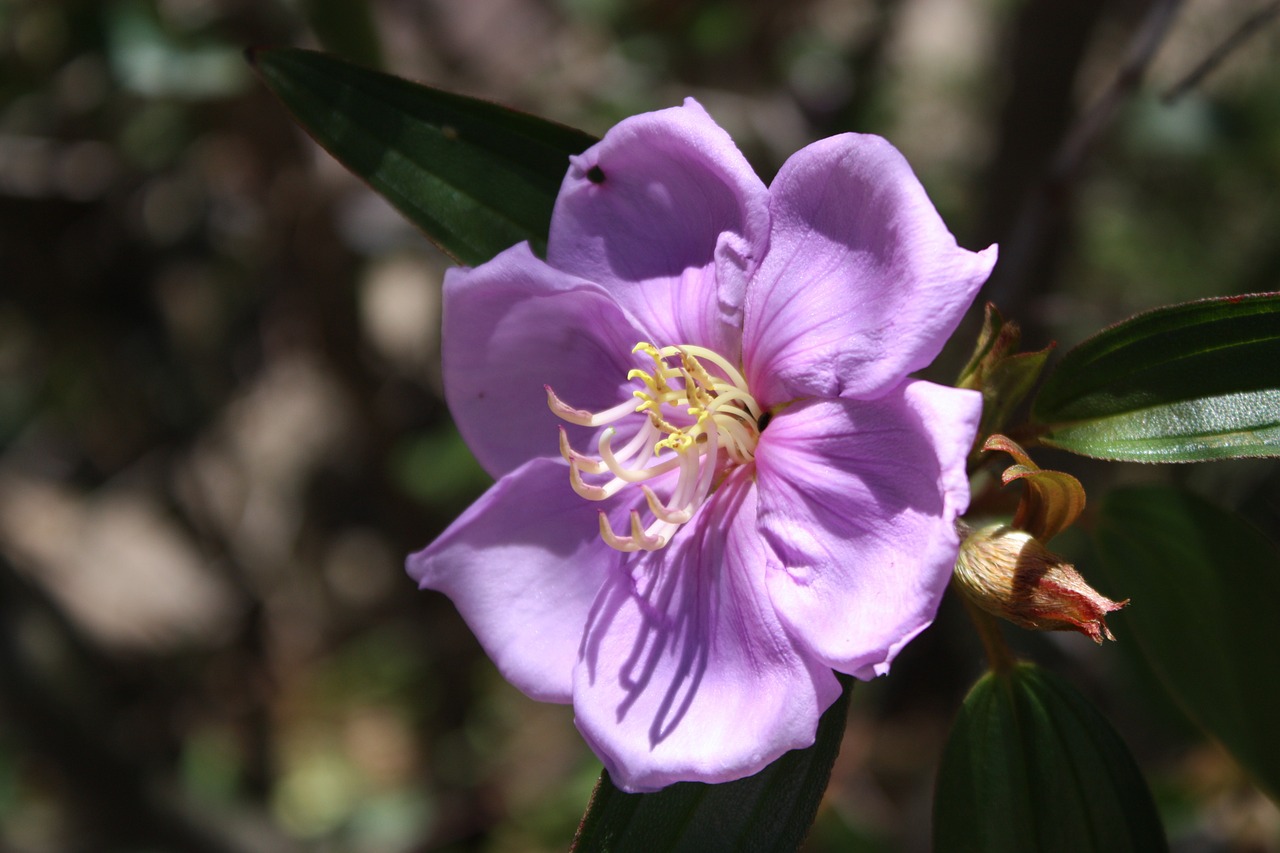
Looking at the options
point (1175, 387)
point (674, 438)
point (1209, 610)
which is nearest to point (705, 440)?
point (674, 438)

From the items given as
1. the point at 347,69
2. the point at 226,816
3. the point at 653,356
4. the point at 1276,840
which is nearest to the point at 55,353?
the point at 226,816

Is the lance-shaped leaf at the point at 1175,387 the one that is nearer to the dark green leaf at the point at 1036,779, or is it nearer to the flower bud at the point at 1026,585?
the flower bud at the point at 1026,585

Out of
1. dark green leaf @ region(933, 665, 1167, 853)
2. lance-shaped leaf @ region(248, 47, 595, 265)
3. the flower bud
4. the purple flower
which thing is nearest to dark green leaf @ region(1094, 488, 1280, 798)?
dark green leaf @ region(933, 665, 1167, 853)

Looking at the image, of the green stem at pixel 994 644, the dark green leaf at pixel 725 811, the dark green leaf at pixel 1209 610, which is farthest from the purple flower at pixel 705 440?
the dark green leaf at pixel 1209 610

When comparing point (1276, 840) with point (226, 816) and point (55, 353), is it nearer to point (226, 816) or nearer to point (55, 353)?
point (226, 816)

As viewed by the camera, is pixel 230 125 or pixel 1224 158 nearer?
pixel 1224 158

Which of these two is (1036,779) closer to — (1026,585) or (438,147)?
(1026,585)
